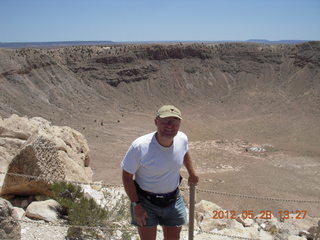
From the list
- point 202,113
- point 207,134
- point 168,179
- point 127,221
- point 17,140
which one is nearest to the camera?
point 168,179

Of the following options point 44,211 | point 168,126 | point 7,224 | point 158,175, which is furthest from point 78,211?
point 168,126

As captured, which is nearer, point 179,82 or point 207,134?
point 207,134

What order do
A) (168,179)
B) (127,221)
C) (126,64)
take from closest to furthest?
1. (168,179)
2. (127,221)
3. (126,64)

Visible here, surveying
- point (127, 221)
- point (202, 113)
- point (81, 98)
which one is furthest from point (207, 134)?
point (127, 221)

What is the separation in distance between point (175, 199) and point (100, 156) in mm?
18695

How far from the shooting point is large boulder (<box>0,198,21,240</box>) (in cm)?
431

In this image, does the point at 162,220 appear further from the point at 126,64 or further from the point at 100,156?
the point at 126,64

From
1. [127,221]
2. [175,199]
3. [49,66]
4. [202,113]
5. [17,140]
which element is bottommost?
[127,221]

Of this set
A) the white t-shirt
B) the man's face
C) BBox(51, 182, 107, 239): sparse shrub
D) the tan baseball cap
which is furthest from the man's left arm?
BBox(51, 182, 107, 239): sparse shrub

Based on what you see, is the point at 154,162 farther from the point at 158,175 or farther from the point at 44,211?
the point at 44,211

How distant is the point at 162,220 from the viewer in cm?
379

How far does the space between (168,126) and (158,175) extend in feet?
1.76

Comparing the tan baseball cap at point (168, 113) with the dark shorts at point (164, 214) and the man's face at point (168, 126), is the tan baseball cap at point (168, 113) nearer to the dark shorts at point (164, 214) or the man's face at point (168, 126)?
the man's face at point (168, 126)

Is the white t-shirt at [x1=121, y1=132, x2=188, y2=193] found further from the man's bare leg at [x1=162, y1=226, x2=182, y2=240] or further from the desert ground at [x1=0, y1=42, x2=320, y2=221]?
the desert ground at [x1=0, y1=42, x2=320, y2=221]
